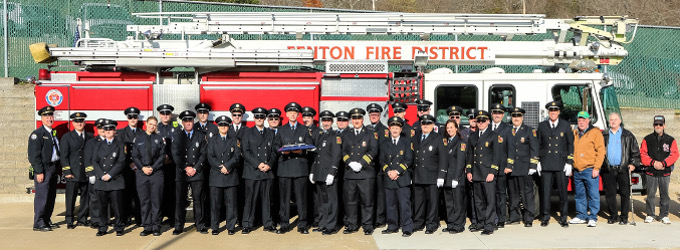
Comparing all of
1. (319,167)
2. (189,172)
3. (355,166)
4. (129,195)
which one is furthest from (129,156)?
(355,166)

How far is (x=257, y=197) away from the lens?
8.41 metres

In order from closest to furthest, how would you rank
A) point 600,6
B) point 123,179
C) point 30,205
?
point 123,179 → point 30,205 → point 600,6

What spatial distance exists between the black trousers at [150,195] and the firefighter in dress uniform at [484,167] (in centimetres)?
406

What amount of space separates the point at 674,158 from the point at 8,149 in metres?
11.7

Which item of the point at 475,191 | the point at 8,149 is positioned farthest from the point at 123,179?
the point at 8,149

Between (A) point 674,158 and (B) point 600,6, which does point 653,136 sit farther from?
(B) point 600,6

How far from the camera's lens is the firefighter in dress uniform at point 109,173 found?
8133 mm

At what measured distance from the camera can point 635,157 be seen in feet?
28.8

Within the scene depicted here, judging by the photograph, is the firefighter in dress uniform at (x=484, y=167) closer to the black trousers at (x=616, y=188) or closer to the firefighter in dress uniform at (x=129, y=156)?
the black trousers at (x=616, y=188)

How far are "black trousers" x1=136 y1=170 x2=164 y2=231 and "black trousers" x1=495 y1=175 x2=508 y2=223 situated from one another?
4476 millimetres

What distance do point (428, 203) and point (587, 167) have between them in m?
2.30

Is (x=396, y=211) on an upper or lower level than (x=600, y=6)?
lower

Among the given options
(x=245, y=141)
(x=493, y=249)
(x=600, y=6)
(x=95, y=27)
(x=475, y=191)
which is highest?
(x=600, y=6)

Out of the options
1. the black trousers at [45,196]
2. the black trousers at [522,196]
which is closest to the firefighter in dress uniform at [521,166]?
the black trousers at [522,196]
